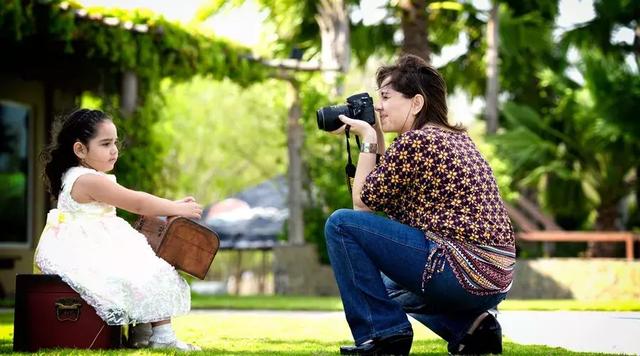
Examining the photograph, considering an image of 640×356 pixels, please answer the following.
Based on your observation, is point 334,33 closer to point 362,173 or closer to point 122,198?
point 122,198

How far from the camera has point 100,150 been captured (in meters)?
4.66

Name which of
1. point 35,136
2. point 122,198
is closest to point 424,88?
point 122,198

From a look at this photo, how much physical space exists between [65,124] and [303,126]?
1042 centimetres

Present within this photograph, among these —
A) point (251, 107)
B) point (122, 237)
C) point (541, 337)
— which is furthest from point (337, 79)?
point (251, 107)

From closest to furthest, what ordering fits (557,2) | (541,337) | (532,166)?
1. (541,337)
2. (532,166)
3. (557,2)

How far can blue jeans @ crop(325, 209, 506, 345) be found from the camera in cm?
400

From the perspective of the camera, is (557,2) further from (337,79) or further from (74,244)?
(74,244)

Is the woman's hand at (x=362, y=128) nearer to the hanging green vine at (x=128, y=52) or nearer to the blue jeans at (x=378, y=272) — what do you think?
the blue jeans at (x=378, y=272)

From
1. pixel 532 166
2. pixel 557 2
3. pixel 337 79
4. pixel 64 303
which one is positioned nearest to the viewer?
pixel 64 303

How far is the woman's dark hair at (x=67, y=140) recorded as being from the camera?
184 inches

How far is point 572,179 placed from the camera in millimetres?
17484

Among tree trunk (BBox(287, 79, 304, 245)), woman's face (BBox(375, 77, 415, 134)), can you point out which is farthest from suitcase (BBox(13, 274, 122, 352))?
tree trunk (BBox(287, 79, 304, 245))

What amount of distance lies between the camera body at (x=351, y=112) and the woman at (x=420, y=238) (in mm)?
398

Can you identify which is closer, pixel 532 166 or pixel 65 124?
pixel 65 124
